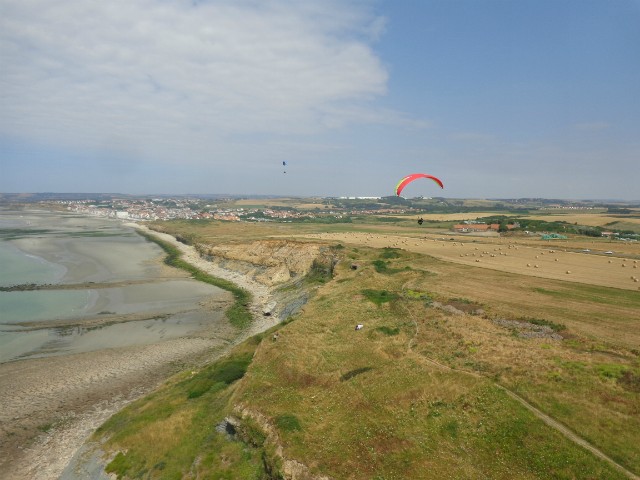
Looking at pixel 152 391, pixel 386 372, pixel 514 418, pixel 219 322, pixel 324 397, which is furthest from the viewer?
pixel 219 322

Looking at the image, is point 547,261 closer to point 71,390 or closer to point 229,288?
point 229,288

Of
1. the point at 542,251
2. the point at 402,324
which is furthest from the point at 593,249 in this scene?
the point at 402,324

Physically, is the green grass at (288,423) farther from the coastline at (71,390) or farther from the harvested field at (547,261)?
the harvested field at (547,261)

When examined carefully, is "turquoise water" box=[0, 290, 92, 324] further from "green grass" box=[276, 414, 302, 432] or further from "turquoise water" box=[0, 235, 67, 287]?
"green grass" box=[276, 414, 302, 432]

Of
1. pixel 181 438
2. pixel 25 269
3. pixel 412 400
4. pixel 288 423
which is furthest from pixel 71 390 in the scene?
pixel 25 269

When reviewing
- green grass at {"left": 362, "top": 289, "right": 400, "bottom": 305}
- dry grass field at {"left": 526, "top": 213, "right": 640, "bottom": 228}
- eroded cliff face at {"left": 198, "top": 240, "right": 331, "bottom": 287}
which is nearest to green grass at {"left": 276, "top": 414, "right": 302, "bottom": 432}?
green grass at {"left": 362, "top": 289, "right": 400, "bottom": 305}

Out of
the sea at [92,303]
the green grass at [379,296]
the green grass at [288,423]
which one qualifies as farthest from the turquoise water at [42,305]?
the green grass at [288,423]

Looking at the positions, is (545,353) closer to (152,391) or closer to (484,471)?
(484,471)
